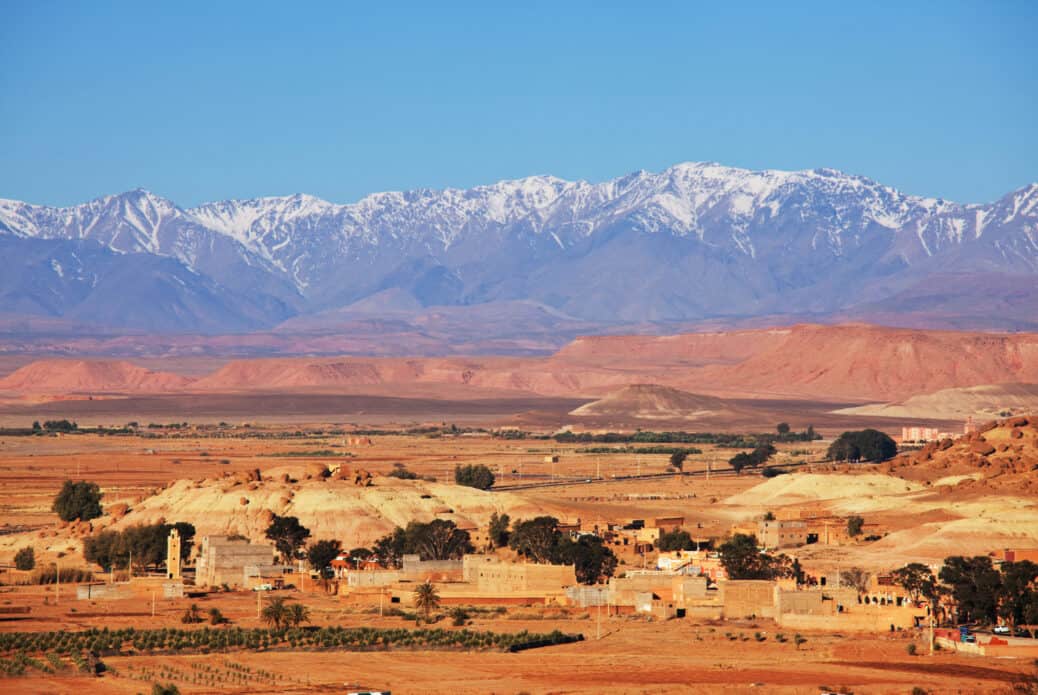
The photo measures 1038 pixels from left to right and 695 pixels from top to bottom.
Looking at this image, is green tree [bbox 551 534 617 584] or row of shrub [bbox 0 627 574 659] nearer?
row of shrub [bbox 0 627 574 659]

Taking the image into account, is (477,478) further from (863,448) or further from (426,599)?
(426,599)

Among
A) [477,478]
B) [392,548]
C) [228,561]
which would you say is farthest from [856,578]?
[477,478]

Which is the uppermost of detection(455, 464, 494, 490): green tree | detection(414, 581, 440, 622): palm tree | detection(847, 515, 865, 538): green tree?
detection(455, 464, 494, 490): green tree

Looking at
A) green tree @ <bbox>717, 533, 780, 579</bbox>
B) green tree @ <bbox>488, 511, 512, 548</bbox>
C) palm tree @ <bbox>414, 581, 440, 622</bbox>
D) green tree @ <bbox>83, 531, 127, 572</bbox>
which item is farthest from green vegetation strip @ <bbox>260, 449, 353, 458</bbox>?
palm tree @ <bbox>414, 581, 440, 622</bbox>

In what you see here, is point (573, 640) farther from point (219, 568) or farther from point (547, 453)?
point (547, 453)

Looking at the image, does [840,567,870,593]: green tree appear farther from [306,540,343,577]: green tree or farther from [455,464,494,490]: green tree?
[455,464,494,490]: green tree

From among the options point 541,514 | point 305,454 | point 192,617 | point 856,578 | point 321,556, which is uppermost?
point 305,454
